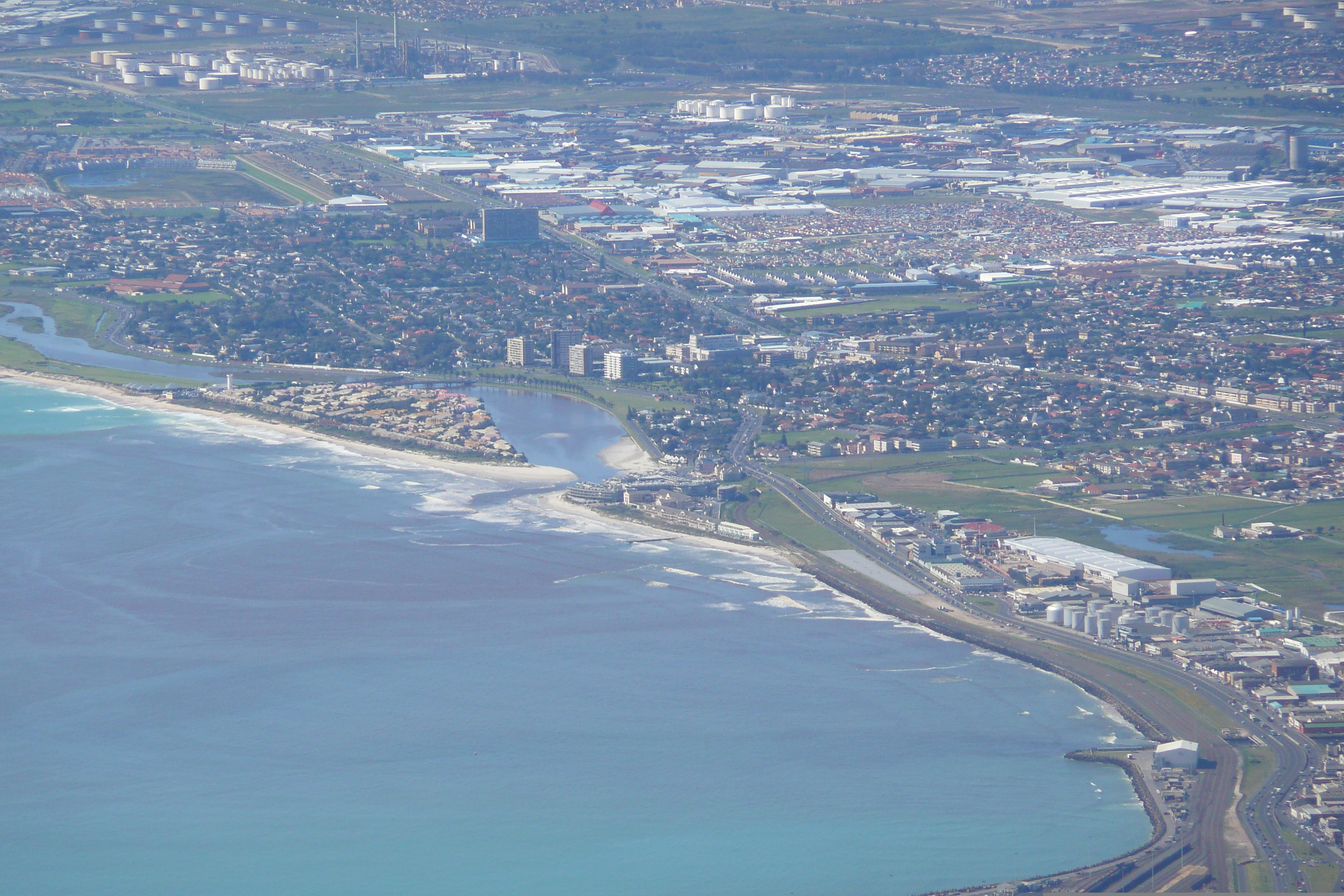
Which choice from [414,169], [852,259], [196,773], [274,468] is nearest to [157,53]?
[414,169]

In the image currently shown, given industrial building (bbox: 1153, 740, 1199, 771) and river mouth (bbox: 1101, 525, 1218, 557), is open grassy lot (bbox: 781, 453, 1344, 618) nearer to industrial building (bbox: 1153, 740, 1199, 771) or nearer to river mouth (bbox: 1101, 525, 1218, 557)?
river mouth (bbox: 1101, 525, 1218, 557)

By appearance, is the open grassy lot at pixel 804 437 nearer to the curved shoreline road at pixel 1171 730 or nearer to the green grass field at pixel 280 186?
the curved shoreline road at pixel 1171 730

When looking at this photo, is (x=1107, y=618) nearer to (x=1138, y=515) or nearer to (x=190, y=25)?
(x=1138, y=515)

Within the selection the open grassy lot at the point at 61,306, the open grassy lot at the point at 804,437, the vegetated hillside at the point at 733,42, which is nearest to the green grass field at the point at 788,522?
the open grassy lot at the point at 804,437

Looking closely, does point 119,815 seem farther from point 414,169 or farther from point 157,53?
point 157,53

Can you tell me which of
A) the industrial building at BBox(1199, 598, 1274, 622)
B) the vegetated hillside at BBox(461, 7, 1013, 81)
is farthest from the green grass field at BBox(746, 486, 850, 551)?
the vegetated hillside at BBox(461, 7, 1013, 81)
